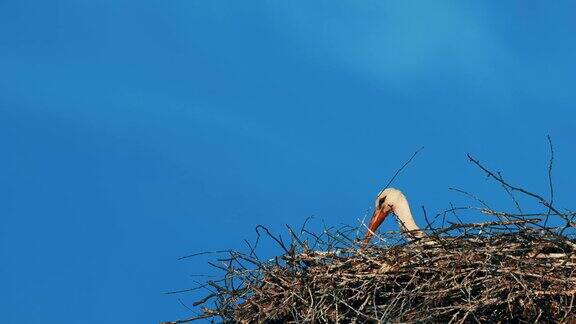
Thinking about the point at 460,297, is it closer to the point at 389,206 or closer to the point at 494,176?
the point at 494,176

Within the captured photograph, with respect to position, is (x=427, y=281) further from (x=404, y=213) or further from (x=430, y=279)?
(x=404, y=213)

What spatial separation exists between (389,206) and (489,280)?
10.4ft

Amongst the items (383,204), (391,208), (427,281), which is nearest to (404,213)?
(391,208)

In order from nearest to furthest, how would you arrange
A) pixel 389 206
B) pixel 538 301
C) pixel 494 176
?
pixel 538 301, pixel 494 176, pixel 389 206

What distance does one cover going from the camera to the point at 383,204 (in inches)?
386

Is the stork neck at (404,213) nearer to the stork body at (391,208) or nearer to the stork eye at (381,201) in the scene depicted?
the stork body at (391,208)

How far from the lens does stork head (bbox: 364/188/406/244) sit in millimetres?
9656

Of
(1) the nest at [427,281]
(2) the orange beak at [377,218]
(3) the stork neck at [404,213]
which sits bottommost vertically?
(1) the nest at [427,281]

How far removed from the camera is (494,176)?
280 inches

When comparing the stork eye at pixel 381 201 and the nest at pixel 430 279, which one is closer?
the nest at pixel 430 279

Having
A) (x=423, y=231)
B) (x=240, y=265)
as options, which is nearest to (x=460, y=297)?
(x=423, y=231)

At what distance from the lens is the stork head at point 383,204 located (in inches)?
Answer: 380

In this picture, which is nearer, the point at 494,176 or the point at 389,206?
the point at 494,176

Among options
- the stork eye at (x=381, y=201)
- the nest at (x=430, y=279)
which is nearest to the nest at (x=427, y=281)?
the nest at (x=430, y=279)
